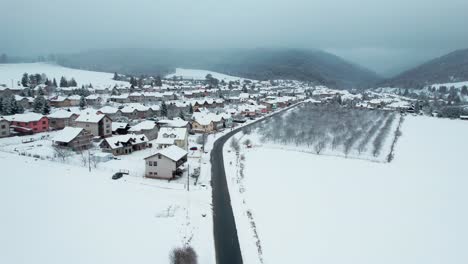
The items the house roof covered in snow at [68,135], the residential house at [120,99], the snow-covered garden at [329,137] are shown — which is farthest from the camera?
the residential house at [120,99]

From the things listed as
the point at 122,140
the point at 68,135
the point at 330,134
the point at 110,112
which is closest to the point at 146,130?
the point at 122,140

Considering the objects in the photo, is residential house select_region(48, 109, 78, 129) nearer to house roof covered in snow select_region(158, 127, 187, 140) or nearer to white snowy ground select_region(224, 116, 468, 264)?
house roof covered in snow select_region(158, 127, 187, 140)

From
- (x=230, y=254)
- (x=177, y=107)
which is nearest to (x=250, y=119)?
(x=177, y=107)

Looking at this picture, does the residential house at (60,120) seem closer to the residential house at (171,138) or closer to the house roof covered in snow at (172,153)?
the residential house at (171,138)

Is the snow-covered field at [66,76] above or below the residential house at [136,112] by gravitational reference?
above

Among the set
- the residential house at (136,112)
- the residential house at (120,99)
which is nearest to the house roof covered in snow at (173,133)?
the residential house at (136,112)

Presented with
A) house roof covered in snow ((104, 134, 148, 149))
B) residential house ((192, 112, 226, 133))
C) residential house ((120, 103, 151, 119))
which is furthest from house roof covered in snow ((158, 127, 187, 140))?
residential house ((120, 103, 151, 119))

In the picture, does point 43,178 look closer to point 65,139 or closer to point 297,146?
point 65,139

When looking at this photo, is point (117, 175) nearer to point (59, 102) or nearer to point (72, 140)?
point (72, 140)
